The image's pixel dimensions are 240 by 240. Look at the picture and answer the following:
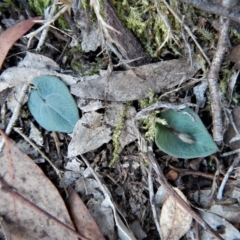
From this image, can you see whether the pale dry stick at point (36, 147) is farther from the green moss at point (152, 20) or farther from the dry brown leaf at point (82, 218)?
the green moss at point (152, 20)

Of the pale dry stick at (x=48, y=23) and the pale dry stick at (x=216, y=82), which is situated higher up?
the pale dry stick at (x=48, y=23)

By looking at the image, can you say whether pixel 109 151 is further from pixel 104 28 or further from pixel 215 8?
pixel 215 8

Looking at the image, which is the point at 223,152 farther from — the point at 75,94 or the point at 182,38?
the point at 75,94

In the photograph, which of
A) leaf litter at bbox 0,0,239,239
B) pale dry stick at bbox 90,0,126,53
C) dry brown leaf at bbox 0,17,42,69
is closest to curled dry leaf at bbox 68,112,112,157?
leaf litter at bbox 0,0,239,239

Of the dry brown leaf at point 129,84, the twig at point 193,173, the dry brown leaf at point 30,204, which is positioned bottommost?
the twig at point 193,173

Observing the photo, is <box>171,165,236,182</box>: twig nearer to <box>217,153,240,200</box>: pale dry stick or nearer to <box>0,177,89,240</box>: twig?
<box>217,153,240,200</box>: pale dry stick

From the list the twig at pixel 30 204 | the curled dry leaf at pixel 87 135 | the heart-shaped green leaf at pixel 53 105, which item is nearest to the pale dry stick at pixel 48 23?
the heart-shaped green leaf at pixel 53 105

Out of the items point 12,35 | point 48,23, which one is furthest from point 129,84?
point 12,35
